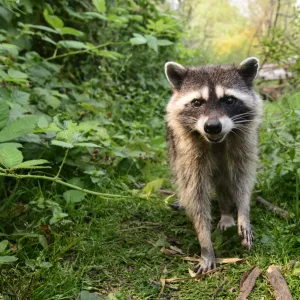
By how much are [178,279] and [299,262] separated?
2.12ft

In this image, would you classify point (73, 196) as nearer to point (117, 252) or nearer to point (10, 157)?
point (117, 252)

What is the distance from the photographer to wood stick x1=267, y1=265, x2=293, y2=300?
1.97 metres

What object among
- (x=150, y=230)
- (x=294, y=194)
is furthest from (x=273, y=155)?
(x=150, y=230)

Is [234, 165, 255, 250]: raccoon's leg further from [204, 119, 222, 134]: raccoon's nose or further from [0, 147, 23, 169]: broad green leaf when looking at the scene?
[0, 147, 23, 169]: broad green leaf

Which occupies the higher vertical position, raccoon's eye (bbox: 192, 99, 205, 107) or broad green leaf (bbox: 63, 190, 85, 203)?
raccoon's eye (bbox: 192, 99, 205, 107)

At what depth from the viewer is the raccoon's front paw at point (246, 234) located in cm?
248

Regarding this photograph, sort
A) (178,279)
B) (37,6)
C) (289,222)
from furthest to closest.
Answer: (37,6) → (289,222) → (178,279)

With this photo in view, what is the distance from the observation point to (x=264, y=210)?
299 centimetres

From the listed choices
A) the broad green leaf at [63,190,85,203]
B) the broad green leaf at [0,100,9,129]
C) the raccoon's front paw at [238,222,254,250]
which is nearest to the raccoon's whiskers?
the raccoon's front paw at [238,222,254,250]

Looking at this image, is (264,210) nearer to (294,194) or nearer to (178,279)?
(294,194)

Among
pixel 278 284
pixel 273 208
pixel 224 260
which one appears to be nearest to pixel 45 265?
pixel 224 260

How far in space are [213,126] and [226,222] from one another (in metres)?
0.85

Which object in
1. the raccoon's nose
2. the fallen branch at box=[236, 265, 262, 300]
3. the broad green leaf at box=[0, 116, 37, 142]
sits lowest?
the fallen branch at box=[236, 265, 262, 300]

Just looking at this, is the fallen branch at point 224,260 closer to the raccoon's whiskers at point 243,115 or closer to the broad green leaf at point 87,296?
the broad green leaf at point 87,296
